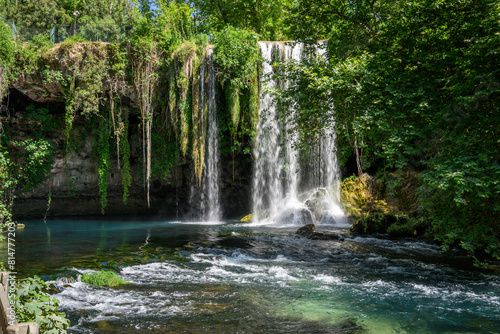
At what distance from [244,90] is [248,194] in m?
6.47

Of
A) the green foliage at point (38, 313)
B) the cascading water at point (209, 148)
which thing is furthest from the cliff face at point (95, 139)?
the green foliage at point (38, 313)

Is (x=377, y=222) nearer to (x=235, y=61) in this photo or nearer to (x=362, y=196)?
(x=362, y=196)

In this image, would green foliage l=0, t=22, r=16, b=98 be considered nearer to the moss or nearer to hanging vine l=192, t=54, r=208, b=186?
hanging vine l=192, t=54, r=208, b=186

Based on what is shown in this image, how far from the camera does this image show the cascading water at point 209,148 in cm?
1703

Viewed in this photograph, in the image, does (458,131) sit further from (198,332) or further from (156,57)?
(156,57)

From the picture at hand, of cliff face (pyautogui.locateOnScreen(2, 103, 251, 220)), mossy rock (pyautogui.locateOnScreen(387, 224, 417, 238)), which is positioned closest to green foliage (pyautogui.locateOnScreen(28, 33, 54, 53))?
cliff face (pyautogui.locateOnScreen(2, 103, 251, 220))

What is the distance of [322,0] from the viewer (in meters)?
9.32

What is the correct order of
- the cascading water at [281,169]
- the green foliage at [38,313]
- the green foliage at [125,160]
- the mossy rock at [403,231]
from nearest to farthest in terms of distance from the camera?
the green foliage at [38,313], the mossy rock at [403,231], the cascading water at [281,169], the green foliage at [125,160]

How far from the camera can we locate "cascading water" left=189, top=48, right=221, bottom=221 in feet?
55.9

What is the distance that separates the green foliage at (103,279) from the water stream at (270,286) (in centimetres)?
15

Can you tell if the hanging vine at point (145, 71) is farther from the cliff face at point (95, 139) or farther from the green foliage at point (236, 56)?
the green foliage at point (236, 56)

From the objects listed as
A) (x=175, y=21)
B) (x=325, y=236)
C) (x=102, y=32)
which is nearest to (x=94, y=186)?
(x=102, y=32)

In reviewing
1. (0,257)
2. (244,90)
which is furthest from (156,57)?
(0,257)

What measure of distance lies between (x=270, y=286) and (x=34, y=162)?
15.2 meters
